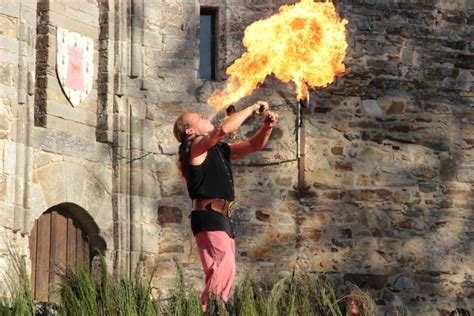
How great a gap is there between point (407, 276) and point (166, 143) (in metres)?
2.86

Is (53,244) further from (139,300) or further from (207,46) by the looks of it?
(139,300)

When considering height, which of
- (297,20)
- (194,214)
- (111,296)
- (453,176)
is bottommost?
(111,296)

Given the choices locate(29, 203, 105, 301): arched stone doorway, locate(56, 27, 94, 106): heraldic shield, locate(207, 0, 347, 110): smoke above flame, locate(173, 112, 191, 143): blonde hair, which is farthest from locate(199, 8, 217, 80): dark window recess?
locate(173, 112, 191, 143): blonde hair

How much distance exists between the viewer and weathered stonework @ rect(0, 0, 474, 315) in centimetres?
1217

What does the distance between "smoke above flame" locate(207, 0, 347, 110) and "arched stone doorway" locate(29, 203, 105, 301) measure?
2.77 m

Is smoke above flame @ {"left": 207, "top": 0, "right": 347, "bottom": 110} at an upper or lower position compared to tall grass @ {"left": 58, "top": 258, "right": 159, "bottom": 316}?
upper

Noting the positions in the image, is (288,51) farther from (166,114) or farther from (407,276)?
(407,276)

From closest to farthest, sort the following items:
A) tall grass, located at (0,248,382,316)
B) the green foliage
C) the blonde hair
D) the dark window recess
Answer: tall grass, located at (0,248,382,316) → the green foliage → the blonde hair → the dark window recess

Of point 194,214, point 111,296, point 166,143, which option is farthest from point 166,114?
point 111,296

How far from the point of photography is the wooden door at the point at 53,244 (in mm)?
12016

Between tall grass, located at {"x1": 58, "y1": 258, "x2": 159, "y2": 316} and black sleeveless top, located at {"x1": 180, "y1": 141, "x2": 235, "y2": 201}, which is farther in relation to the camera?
black sleeveless top, located at {"x1": 180, "y1": 141, "x2": 235, "y2": 201}

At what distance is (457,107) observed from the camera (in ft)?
46.3

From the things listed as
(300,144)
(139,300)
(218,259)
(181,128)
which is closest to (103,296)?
(139,300)

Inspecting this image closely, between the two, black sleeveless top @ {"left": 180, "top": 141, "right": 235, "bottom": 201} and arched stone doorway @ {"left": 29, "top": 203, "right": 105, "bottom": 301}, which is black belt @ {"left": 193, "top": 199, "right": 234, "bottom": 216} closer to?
black sleeveless top @ {"left": 180, "top": 141, "right": 235, "bottom": 201}
